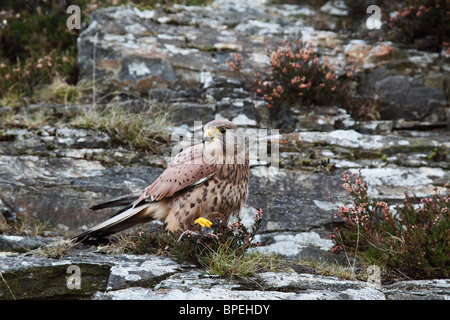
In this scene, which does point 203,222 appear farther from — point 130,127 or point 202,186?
point 130,127

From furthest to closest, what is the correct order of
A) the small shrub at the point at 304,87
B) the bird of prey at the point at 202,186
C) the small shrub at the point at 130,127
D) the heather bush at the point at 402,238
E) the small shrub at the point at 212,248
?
the small shrub at the point at 304,87, the small shrub at the point at 130,127, the bird of prey at the point at 202,186, the heather bush at the point at 402,238, the small shrub at the point at 212,248

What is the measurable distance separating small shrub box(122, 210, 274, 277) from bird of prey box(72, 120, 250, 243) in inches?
8.1

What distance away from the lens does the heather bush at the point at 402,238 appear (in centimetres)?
365

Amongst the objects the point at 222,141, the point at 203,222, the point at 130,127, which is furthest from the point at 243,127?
the point at 203,222

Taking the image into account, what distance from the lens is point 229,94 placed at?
680 centimetres

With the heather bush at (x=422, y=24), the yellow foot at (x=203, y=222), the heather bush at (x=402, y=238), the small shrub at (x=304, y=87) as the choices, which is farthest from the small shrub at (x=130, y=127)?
the heather bush at (x=422, y=24)

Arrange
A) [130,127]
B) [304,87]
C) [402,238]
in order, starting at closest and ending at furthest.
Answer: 1. [402,238]
2. [130,127]
3. [304,87]

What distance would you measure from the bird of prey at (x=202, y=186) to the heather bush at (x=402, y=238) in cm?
127

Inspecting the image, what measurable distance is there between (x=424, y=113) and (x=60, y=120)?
18.9 feet

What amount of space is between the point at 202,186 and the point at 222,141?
0.48 m

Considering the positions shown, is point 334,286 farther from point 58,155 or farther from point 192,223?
point 58,155

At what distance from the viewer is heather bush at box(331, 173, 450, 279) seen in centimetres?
365

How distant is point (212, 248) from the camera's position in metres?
3.68

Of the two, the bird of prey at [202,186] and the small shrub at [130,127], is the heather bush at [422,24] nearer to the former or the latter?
the small shrub at [130,127]
